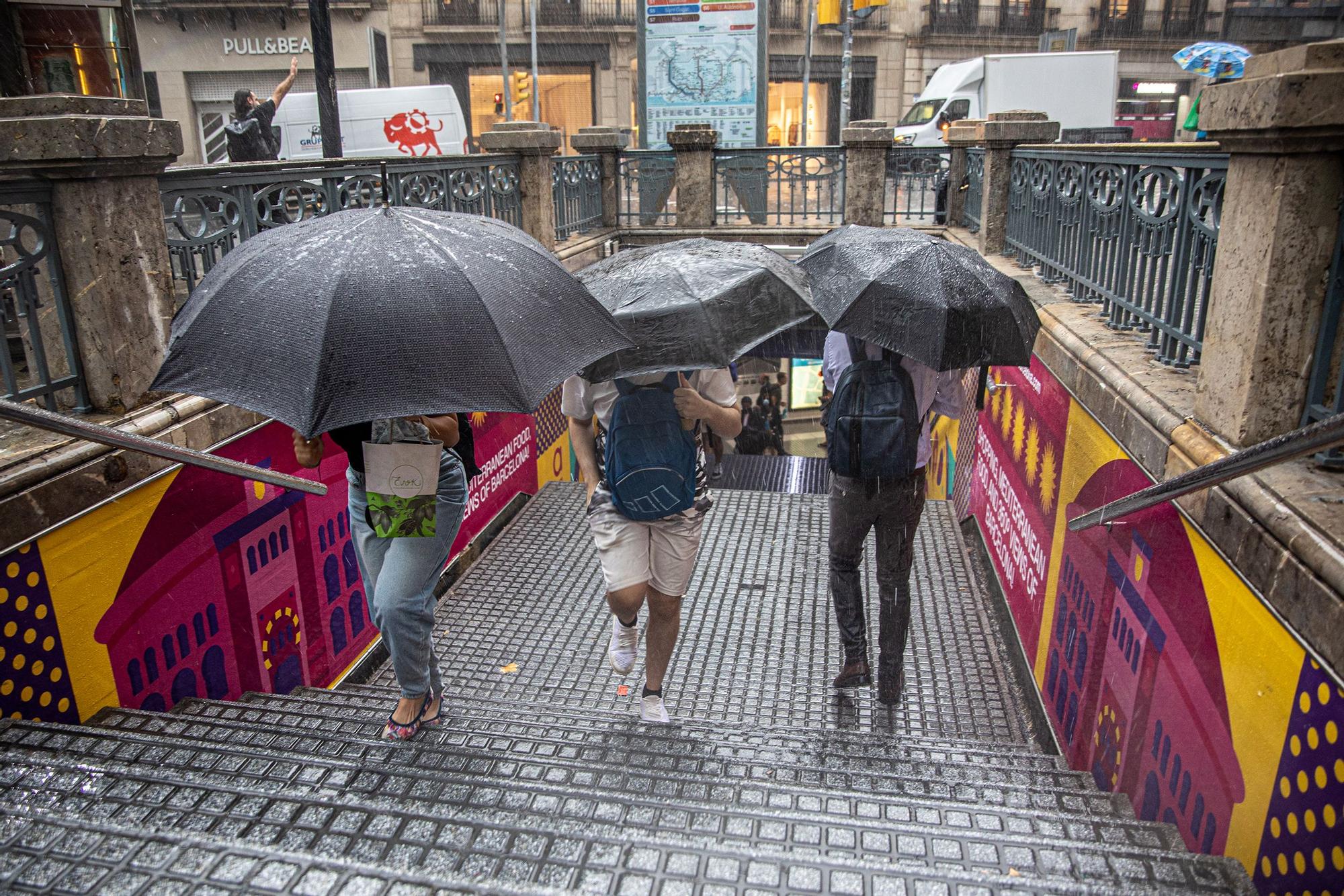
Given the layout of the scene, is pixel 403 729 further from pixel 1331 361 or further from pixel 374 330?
pixel 1331 361

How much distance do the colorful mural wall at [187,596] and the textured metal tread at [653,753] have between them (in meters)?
0.36

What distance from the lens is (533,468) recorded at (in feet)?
30.5

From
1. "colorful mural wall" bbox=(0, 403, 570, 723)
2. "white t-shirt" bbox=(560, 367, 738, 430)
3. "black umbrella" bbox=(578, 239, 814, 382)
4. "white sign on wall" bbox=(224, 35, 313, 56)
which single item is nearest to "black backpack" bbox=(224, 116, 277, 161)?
"colorful mural wall" bbox=(0, 403, 570, 723)

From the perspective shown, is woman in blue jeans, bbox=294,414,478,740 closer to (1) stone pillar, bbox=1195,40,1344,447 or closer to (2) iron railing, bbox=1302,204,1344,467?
(1) stone pillar, bbox=1195,40,1344,447

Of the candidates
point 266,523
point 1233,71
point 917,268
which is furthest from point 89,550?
point 1233,71

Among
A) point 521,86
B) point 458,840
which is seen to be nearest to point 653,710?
point 458,840

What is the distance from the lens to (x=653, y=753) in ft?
11.9

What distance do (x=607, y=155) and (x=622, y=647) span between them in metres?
9.39

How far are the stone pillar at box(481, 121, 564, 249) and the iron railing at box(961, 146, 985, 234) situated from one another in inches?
185

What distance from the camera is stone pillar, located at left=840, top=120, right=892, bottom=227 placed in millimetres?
11773

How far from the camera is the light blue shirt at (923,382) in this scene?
4.13m

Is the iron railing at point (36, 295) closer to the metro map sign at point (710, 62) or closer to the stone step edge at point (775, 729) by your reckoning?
the stone step edge at point (775, 729)

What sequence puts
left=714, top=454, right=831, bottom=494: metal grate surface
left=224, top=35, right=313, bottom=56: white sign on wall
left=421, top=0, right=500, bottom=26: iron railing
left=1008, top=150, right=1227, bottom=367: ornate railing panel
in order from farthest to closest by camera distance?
1. left=421, top=0, right=500, bottom=26: iron railing
2. left=224, top=35, right=313, bottom=56: white sign on wall
3. left=714, top=454, right=831, bottom=494: metal grate surface
4. left=1008, top=150, right=1227, bottom=367: ornate railing panel

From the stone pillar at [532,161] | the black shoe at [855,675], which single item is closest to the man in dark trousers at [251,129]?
the stone pillar at [532,161]
